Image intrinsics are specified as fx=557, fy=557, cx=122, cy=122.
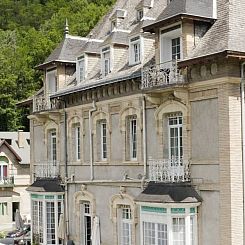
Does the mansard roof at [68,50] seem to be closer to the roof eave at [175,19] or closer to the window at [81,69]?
the window at [81,69]

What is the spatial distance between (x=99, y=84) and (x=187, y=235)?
7.68 m

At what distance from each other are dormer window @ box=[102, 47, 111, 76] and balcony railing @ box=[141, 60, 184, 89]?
13.0 feet

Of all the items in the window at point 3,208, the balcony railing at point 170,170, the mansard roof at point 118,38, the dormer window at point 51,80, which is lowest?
the window at point 3,208

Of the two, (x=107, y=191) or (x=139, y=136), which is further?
(x=107, y=191)

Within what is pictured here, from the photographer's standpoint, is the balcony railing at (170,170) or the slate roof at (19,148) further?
the slate roof at (19,148)

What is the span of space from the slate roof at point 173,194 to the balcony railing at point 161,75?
11.3ft

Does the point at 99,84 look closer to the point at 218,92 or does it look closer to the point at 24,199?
the point at 218,92

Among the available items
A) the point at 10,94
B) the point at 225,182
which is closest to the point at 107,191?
the point at 225,182

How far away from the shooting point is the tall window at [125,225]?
2236 cm

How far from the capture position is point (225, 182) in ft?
57.3

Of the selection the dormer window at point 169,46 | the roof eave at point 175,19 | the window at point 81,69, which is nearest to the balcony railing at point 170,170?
the dormer window at point 169,46

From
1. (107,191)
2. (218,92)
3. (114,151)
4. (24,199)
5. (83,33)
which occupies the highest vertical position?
(83,33)

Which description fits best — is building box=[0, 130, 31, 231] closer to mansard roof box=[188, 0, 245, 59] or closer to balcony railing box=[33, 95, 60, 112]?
balcony railing box=[33, 95, 60, 112]

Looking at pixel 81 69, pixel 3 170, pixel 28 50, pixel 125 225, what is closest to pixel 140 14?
pixel 81 69
